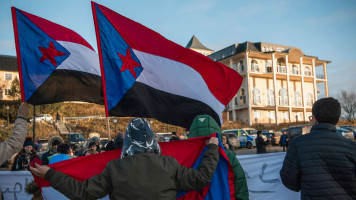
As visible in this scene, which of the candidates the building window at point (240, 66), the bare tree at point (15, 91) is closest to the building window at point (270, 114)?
the building window at point (240, 66)

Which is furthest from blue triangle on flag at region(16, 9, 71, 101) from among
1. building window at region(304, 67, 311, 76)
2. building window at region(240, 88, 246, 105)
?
building window at region(304, 67, 311, 76)

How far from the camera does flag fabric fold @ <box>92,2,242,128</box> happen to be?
15.1 feet

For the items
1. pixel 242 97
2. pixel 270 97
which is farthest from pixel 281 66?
pixel 242 97

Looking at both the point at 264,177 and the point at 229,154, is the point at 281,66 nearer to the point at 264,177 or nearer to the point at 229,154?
the point at 264,177

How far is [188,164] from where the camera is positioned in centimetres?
376

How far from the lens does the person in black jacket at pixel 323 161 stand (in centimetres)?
291

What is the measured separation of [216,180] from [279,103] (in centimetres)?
4854

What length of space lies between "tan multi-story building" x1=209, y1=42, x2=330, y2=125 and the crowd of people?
4375 centimetres

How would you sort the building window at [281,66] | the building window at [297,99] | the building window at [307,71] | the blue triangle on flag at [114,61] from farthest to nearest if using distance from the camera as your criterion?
the building window at [307,71], the building window at [297,99], the building window at [281,66], the blue triangle on flag at [114,61]

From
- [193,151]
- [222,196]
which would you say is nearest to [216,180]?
[222,196]

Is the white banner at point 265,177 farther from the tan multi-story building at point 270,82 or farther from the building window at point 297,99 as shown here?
the building window at point 297,99

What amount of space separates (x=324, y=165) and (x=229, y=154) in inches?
38.9

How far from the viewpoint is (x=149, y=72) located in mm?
4844

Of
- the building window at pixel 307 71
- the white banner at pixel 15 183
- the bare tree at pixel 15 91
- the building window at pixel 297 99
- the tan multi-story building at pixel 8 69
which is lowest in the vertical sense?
the white banner at pixel 15 183
